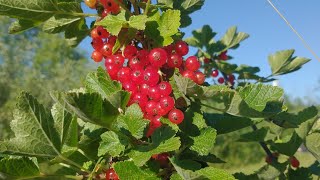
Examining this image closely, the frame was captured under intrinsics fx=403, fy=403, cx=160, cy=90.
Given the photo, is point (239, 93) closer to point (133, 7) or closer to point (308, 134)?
point (133, 7)

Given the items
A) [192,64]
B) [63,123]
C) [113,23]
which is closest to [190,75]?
[192,64]

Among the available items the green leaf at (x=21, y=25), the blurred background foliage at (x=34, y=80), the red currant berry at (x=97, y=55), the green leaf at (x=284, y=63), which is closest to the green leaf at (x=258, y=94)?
the red currant berry at (x=97, y=55)

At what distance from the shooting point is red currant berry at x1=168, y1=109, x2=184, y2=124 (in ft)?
3.33

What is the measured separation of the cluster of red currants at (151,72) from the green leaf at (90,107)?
0.11 meters

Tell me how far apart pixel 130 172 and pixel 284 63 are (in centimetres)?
129

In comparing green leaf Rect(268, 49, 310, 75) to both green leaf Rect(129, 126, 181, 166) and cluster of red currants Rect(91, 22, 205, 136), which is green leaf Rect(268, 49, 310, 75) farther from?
green leaf Rect(129, 126, 181, 166)

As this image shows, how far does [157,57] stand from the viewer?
1.04 metres

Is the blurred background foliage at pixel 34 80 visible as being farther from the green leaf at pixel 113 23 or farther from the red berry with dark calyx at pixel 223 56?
the green leaf at pixel 113 23

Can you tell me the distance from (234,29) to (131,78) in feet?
3.83

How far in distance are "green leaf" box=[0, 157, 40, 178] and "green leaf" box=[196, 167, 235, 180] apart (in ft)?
1.37

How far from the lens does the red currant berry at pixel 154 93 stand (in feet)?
3.35

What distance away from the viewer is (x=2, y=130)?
14133mm

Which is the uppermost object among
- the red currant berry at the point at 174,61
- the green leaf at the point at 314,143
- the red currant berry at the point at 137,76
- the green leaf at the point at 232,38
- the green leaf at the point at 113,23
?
the green leaf at the point at 113,23

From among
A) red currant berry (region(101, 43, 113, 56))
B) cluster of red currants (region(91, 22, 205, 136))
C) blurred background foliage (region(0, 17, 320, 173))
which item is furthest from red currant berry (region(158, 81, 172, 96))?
blurred background foliage (region(0, 17, 320, 173))
